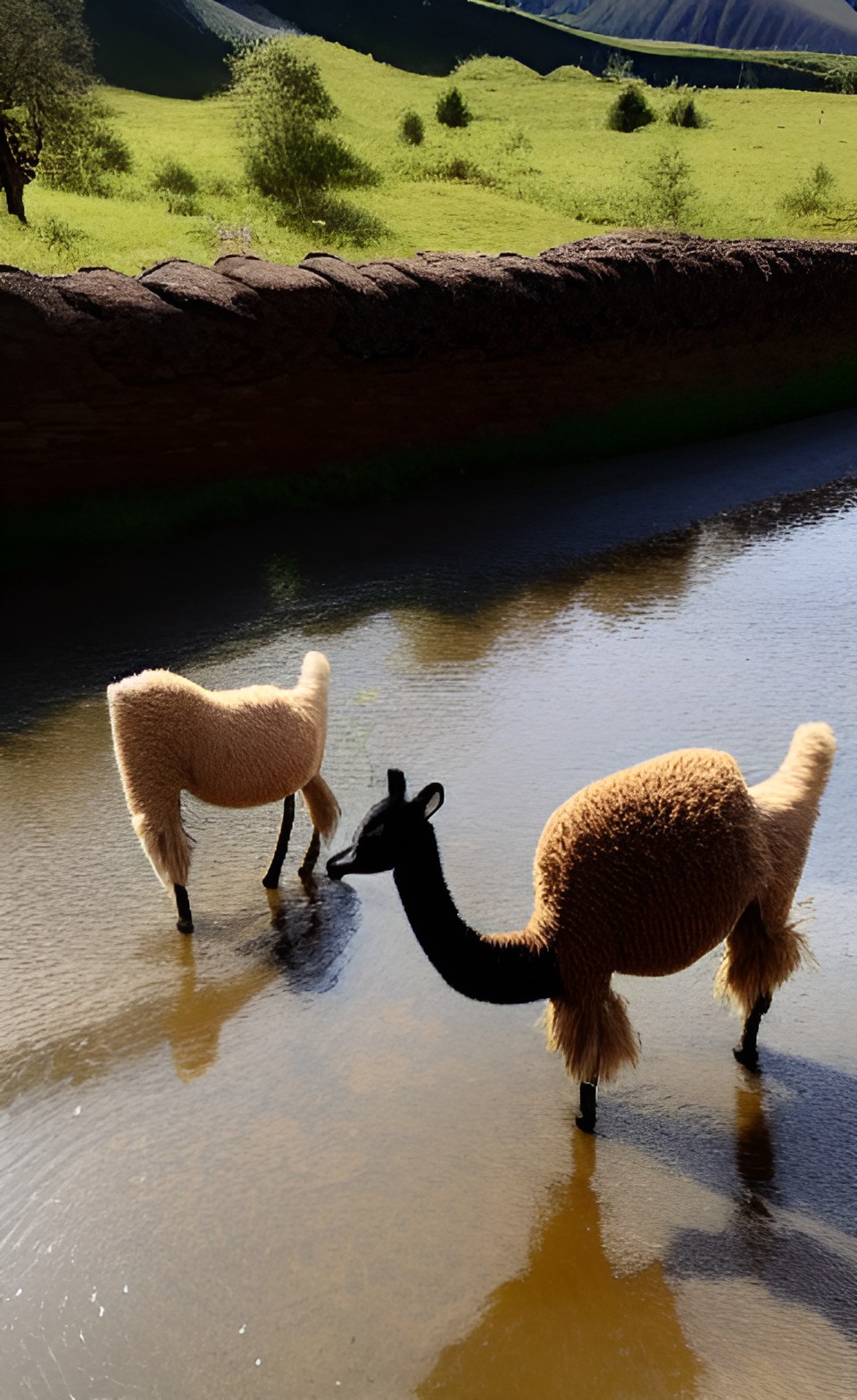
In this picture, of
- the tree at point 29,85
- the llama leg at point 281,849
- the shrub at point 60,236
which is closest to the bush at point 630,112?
the tree at point 29,85

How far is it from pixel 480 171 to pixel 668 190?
3345 millimetres

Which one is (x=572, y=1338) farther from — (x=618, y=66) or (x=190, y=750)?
(x=618, y=66)

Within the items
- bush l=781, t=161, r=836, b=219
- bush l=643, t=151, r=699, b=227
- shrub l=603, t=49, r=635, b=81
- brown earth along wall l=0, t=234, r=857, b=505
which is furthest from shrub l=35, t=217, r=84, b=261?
shrub l=603, t=49, r=635, b=81

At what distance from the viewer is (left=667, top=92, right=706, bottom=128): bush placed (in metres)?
23.3

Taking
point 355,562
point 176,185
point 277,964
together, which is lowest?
point 355,562

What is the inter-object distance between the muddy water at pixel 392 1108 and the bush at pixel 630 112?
20.5 m

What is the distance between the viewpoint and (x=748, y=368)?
10734mm

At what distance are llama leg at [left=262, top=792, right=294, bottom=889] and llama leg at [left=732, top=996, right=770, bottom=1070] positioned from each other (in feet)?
5.82

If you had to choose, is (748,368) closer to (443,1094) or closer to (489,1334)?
(443,1094)

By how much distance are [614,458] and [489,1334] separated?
8168mm

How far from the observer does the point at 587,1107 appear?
3.07 meters

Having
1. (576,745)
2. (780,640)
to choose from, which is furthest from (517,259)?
(576,745)

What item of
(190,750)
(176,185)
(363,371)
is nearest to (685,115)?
(176,185)

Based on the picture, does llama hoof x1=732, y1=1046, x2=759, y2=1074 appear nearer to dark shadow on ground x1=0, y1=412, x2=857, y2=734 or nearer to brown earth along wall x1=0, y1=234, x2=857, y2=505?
dark shadow on ground x1=0, y1=412, x2=857, y2=734
